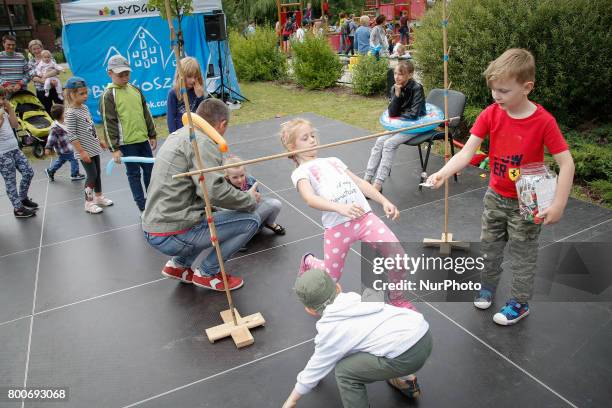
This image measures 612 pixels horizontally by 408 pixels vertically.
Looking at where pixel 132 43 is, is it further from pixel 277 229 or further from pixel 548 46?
pixel 548 46

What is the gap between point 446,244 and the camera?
3951 mm

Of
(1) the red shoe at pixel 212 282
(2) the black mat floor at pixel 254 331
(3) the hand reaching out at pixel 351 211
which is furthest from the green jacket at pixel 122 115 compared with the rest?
(3) the hand reaching out at pixel 351 211

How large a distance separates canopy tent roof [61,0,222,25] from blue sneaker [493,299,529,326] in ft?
31.8

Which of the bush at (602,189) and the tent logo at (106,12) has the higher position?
the tent logo at (106,12)

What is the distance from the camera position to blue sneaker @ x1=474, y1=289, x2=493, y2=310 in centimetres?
322

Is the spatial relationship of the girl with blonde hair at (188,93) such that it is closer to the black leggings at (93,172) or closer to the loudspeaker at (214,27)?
the black leggings at (93,172)

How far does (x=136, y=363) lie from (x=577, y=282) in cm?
312

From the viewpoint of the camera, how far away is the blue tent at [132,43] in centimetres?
979

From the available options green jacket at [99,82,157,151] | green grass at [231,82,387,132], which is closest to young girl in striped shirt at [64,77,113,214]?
green jacket at [99,82,157,151]

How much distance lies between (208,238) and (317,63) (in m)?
10.3

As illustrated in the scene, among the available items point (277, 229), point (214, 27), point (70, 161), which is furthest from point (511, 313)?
point (214, 27)

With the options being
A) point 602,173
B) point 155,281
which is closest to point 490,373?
point 155,281

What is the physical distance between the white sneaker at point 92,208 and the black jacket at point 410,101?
363cm

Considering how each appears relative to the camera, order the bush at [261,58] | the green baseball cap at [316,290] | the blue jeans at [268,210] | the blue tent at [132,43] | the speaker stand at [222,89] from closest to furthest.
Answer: the green baseball cap at [316,290]
the blue jeans at [268,210]
the blue tent at [132,43]
the speaker stand at [222,89]
the bush at [261,58]
